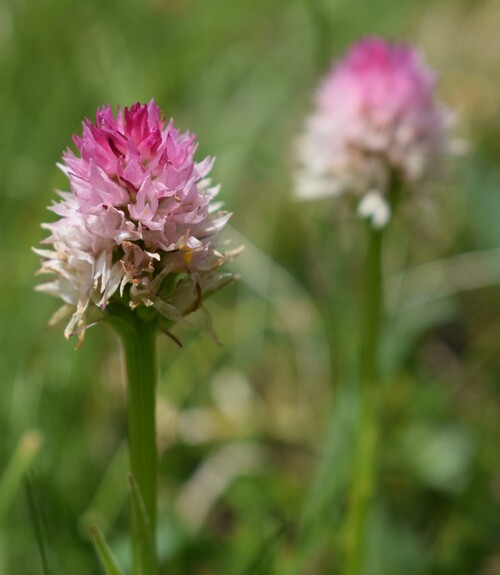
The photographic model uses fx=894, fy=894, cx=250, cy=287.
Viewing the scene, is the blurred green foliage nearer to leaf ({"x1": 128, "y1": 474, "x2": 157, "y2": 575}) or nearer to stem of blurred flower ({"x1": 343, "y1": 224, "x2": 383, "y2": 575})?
stem of blurred flower ({"x1": 343, "y1": 224, "x2": 383, "y2": 575})

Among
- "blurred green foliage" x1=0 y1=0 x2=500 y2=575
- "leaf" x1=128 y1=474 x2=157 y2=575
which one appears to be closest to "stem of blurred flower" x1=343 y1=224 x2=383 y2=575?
"blurred green foliage" x1=0 y1=0 x2=500 y2=575

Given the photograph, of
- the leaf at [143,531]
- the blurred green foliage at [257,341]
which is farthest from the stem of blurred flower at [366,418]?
the leaf at [143,531]

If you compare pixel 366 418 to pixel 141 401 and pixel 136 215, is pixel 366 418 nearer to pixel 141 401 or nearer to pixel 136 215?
pixel 141 401

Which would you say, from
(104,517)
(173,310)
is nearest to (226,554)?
(104,517)

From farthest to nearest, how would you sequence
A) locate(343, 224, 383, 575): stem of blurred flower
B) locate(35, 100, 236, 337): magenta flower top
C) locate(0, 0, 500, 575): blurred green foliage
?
locate(0, 0, 500, 575): blurred green foliage < locate(343, 224, 383, 575): stem of blurred flower < locate(35, 100, 236, 337): magenta flower top

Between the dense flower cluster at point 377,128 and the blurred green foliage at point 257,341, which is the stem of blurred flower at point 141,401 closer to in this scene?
the blurred green foliage at point 257,341

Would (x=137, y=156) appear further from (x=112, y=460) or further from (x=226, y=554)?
(x=112, y=460)
